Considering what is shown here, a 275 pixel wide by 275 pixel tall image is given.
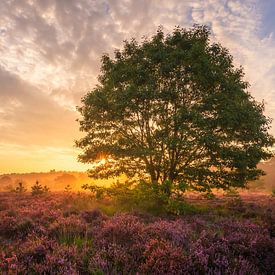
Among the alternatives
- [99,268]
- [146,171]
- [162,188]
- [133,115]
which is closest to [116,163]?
[146,171]

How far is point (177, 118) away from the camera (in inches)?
593

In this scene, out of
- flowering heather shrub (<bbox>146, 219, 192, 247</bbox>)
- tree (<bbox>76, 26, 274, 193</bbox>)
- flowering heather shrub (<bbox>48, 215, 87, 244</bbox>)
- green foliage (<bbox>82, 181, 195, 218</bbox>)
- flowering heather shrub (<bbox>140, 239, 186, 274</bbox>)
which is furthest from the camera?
tree (<bbox>76, 26, 274, 193</bbox>)

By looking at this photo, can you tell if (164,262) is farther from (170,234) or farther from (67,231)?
(67,231)

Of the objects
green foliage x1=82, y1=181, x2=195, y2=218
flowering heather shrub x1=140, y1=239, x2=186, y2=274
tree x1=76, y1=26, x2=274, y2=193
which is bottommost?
flowering heather shrub x1=140, y1=239, x2=186, y2=274

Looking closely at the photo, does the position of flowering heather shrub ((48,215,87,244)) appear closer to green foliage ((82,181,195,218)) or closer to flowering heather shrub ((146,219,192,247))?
flowering heather shrub ((146,219,192,247))

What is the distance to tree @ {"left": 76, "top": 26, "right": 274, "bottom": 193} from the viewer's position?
1533cm

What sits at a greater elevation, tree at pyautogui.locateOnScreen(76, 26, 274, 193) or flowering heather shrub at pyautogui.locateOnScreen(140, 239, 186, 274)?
tree at pyautogui.locateOnScreen(76, 26, 274, 193)

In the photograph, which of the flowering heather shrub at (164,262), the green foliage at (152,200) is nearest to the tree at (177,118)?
the green foliage at (152,200)

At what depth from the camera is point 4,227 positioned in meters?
9.19

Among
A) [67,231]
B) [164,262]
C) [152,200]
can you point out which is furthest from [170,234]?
[152,200]

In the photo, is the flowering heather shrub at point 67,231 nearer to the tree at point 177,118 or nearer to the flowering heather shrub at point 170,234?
the flowering heather shrub at point 170,234

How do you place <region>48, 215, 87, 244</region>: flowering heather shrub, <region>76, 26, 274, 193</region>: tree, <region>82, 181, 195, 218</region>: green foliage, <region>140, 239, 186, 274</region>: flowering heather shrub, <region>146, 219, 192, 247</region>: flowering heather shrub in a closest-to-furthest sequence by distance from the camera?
<region>140, 239, 186, 274</region>: flowering heather shrub
<region>146, 219, 192, 247</region>: flowering heather shrub
<region>48, 215, 87, 244</region>: flowering heather shrub
<region>82, 181, 195, 218</region>: green foliage
<region>76, 26, 274, 193</region>: tree

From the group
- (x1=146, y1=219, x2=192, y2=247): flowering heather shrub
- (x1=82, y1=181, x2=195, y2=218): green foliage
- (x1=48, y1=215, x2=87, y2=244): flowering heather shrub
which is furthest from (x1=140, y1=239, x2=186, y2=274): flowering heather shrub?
(x1=82, y1=181, x2=195, y2=218): green foliage

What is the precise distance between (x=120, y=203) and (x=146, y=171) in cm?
244
